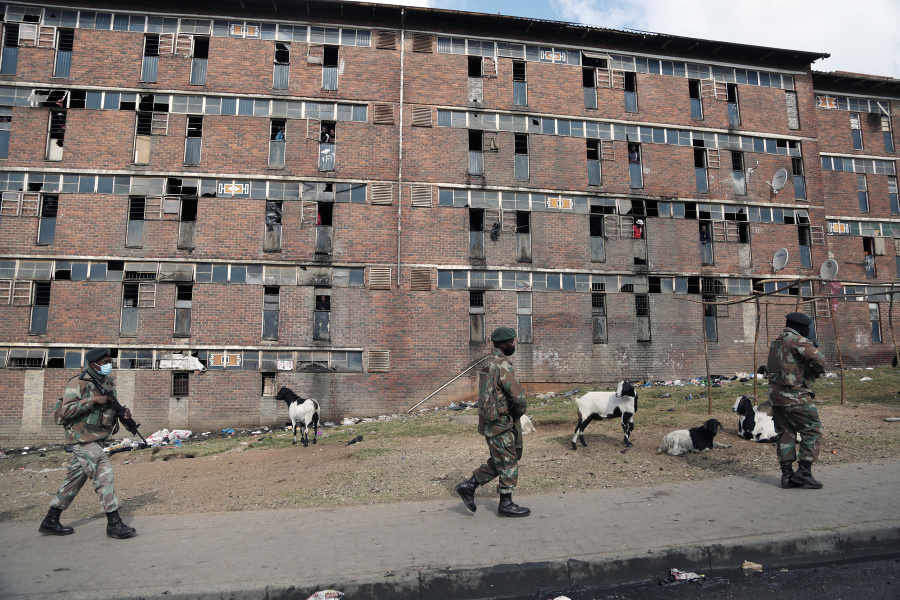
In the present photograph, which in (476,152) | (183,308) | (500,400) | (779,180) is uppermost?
(476,152)

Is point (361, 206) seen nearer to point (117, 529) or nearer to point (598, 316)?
point (598, 316)

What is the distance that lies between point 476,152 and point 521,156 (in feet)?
6.14

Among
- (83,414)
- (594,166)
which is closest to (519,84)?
(594,166)

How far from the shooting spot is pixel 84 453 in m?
5.87

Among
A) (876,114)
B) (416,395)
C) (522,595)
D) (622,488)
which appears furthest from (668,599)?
(876,114)

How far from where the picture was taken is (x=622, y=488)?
6.72 metres

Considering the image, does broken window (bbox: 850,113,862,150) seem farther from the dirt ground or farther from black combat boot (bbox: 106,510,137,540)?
black combat boot (bbox: 106,510,137,540)

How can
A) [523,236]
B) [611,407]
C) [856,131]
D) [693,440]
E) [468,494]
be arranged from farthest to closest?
1. [856,131]
2. [523,236]
3. [611,407]
4. [693,440]
5. [468,494]

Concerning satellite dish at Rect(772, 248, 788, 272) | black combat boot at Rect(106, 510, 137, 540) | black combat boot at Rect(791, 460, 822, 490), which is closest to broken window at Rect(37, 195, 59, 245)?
black combat boot at Rect(106, 510, 137, 540)

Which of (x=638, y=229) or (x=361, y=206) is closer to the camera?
(x=361, y=206)

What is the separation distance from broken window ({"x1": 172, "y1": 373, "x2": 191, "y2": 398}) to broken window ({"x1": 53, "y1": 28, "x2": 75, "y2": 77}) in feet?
39.8

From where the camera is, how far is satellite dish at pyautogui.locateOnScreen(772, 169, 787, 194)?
20.6 metres

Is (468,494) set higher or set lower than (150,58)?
lower

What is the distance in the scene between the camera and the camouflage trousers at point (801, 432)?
20.9 ft
